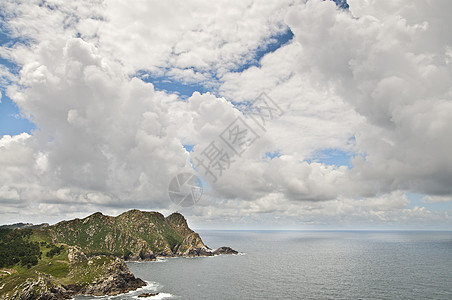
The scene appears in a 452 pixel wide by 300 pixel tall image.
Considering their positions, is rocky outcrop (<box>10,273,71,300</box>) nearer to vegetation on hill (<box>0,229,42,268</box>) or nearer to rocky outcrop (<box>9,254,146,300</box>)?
rocky outcrop (<box>9,254,146,300</box>)

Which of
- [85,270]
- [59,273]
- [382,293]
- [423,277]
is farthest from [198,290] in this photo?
[423,277]

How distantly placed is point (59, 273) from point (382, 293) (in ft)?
545

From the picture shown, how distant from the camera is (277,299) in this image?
11931 cm

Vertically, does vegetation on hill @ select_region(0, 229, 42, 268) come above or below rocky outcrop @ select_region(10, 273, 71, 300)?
above

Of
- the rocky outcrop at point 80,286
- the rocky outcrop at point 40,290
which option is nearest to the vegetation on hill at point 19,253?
the rocky outcrop at point 80,286

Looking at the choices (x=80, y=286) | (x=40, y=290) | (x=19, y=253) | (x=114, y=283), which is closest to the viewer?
(x=40, y=290)

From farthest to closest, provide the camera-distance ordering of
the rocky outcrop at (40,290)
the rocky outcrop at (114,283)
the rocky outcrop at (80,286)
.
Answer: the rocky outcrop at (114,283)
the rocky outcrop at (80,286)
the rocky outcrop at (40,290)

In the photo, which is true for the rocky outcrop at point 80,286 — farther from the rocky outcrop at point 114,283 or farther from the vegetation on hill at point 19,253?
the vegetation on hill at point 19,253

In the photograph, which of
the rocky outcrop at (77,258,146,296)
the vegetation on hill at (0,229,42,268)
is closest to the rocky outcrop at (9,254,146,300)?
the rocky outcrop at (77,258,146,296)

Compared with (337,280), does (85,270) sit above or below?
above

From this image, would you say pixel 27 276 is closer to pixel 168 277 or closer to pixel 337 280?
pixel 168 277

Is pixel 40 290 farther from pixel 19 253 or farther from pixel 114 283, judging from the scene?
pixel 19 253

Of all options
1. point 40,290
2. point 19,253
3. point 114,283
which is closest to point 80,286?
point 114,283

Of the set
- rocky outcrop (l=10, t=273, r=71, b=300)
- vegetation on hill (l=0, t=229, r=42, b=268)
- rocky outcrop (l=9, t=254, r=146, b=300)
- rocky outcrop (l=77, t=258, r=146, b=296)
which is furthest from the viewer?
vegetation on hill (l=0, t=229, r=42, b=268)
